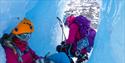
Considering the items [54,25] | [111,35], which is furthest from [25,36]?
[111,35]

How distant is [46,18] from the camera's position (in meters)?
1.86

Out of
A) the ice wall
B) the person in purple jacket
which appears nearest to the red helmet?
the person in purple jacket

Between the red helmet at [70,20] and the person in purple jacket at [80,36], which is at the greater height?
the red helmet at [70,20]

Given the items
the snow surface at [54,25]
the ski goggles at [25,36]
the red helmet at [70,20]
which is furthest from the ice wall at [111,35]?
the ski goggles at [25,36]

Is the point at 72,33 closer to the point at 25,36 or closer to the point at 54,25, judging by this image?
the point at 54,25

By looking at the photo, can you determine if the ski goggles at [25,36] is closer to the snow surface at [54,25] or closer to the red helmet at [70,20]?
the snow surface at [54,25]

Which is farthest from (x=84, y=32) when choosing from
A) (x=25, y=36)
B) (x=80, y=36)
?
(x=25, y=36)

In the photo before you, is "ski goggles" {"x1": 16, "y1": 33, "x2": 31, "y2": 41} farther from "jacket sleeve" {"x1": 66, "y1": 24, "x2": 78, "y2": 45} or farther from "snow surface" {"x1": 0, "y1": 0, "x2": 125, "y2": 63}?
"jacket sleeve" {"x1": 66, "y1": 24, "x2": 78, "y2": 45}

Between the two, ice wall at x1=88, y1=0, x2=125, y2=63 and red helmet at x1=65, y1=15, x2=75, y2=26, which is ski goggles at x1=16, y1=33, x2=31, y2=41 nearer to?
red helmet at x1=65, y1=15, x2=75, y2=26

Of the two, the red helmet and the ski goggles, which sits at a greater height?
the red helmet

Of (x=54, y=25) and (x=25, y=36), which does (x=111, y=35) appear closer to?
(x=54, y=25)

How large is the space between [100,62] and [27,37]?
11.8 inches

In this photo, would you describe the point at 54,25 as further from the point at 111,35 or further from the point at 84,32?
the point at 111,35

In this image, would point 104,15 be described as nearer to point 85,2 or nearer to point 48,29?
point 85,2
